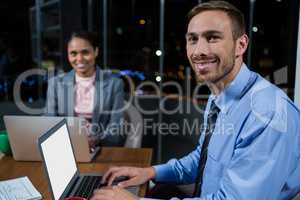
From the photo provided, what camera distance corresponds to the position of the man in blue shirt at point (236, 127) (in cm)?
117

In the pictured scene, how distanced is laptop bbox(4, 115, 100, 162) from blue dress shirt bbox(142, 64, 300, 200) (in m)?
0.71

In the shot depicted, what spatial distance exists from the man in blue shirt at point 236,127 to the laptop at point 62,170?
0.37ft

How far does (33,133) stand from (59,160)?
48cm

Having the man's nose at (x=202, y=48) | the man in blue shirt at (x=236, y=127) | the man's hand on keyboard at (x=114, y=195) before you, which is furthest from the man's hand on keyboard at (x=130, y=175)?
the man's nose at (x=202, y=48)

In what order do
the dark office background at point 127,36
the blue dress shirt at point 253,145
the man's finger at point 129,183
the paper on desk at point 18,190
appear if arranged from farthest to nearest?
the dark office background at point 127,36 < the man's finger at point 129,183 < the paper on desk at point 18,190 < the blue dress shirt at point 253,145

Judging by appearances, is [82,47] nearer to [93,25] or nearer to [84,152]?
[84,152]

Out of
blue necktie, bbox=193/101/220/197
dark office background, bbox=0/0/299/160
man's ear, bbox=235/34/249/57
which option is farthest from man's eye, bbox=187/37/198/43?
dark office background, bbox=0/0/299/160

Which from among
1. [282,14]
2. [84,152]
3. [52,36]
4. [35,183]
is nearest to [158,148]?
[52,36]

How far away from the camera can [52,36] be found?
468cm

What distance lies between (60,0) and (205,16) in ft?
10.8

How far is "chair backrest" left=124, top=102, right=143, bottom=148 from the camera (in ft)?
8.77

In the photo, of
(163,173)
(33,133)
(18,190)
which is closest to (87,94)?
(33,133)

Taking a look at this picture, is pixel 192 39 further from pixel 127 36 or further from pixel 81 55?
pixel 127 36

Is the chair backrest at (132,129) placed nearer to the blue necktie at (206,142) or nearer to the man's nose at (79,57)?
the man's nose at (79,57)
